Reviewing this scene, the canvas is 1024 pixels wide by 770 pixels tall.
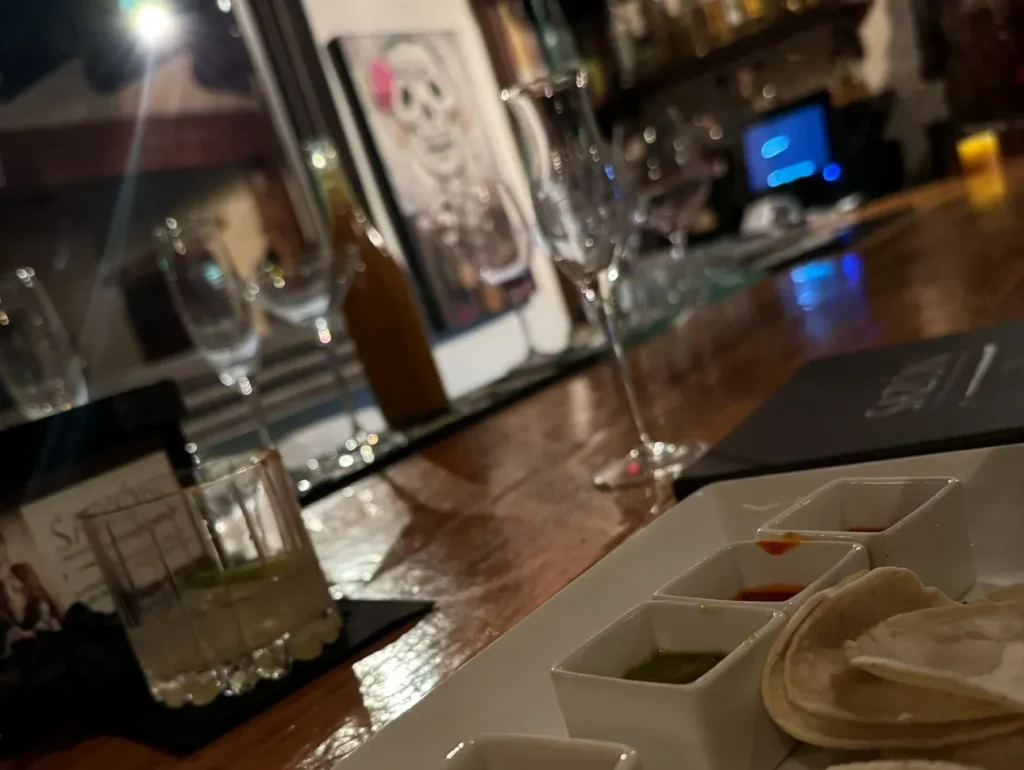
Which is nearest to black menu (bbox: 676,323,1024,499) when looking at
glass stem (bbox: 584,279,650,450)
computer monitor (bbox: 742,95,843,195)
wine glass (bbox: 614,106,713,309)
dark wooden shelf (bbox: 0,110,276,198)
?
glass stem (bbox: 584,279,650,450)

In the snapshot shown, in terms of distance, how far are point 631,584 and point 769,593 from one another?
94mm

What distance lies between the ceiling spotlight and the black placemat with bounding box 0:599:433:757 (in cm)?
170

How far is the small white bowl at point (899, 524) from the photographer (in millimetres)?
498

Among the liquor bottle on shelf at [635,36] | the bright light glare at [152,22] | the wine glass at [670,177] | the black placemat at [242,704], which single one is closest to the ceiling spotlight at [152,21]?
the bright light glare at [152,22]

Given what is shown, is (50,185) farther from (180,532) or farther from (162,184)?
(180,532)

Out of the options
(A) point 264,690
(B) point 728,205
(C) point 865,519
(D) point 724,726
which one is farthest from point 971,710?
(B) point 728,205

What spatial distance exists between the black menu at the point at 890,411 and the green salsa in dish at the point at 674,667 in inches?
7.8

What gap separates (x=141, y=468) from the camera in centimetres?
67

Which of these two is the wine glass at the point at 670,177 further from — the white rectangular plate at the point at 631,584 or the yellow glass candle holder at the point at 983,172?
the white rectangular plate at the point at 631,584

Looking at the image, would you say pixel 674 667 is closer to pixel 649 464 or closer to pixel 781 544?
pixel 781 544

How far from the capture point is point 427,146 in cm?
258

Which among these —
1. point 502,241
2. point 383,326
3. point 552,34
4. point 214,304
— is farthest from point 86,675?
point 552,34

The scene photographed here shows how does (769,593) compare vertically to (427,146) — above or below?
below

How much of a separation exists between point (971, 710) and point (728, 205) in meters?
3.23
